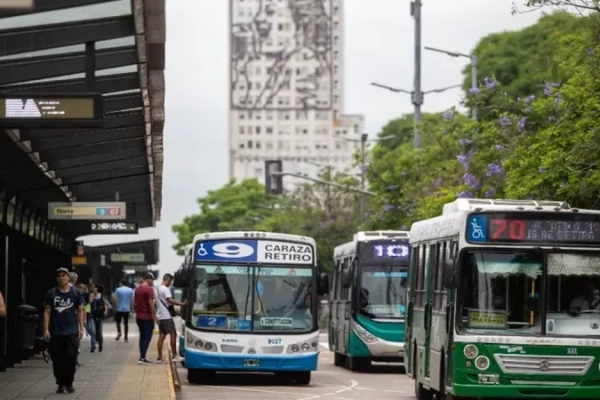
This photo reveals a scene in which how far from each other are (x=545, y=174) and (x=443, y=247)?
7918 millimetres

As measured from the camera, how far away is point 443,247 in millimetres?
20781

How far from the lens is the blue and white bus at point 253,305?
27734mm

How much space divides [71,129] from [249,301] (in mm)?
9001

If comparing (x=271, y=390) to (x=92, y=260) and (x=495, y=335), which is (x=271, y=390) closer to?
(x=495, y=335)

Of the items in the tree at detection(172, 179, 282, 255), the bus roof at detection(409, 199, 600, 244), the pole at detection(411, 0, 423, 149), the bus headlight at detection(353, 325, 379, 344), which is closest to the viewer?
the bus roof at detection(409, 199, 600, 244)

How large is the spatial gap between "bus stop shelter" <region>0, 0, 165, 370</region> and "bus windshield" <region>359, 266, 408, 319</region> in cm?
467

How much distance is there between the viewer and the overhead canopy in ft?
59.4

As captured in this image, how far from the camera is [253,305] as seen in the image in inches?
1103

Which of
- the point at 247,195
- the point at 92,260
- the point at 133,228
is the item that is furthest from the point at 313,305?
the point at 247,195

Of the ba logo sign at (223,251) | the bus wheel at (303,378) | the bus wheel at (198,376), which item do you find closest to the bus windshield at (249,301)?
the ba logo sign at (223,251)

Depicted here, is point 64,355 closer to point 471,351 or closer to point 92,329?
point 471,351

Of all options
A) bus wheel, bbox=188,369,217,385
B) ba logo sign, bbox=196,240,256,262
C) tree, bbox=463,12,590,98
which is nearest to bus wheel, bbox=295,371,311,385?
bus wheel, bbox=188,369,217,385

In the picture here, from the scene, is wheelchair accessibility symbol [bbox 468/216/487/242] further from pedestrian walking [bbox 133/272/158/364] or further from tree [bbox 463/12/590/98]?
tree [bbox 463/12/590/98]

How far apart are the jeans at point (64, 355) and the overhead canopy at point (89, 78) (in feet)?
9.06
